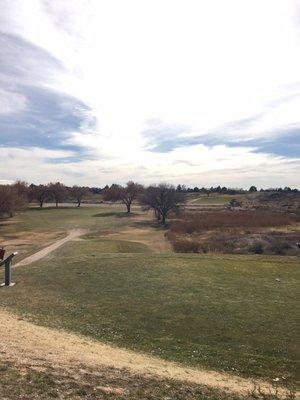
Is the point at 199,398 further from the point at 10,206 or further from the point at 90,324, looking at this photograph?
the point at 10,206

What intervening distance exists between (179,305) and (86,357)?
26.1ft

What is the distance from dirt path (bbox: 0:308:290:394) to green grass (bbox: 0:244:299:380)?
0.88m

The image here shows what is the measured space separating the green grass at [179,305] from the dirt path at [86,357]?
2.90 feet

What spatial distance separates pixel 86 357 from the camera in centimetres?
1302

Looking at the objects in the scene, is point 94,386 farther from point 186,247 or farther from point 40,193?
point 40,193

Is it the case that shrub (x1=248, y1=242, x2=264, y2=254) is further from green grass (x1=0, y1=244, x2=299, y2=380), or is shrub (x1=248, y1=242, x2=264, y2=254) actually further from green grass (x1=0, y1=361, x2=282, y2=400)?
green grass (x1=0, y1=361, x2=282, y2=400)

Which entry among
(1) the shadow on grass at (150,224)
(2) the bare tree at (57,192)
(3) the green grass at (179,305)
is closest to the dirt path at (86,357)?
(3) the green grass at (179,305)

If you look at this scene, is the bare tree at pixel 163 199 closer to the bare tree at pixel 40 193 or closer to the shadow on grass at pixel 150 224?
the shadow on grass at pixel 150 224

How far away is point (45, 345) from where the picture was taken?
13.9 meters

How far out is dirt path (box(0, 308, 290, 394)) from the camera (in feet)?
39.5

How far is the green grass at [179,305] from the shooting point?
15391 mm

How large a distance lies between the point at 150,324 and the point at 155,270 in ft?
31.1

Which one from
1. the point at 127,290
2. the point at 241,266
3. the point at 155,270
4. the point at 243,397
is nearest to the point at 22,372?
the point at 243,397

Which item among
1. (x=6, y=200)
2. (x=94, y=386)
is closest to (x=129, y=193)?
(x=6, y=200)
